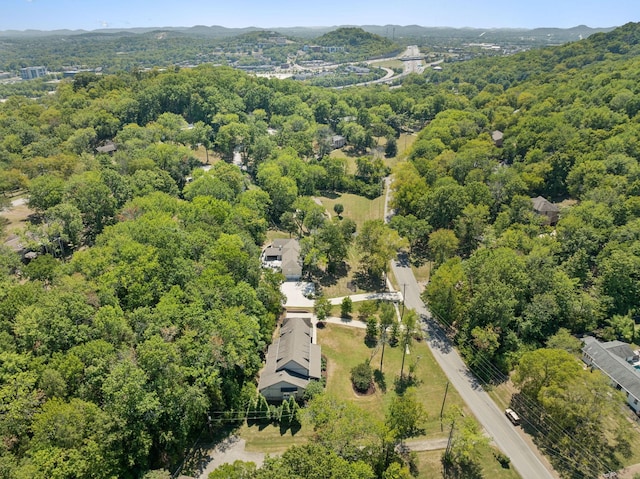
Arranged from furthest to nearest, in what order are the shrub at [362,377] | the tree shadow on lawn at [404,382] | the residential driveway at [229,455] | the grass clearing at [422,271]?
1. the grass clearing at [422,271]
2. the tree shadow on lawn at [404,382]
3. the shrub at [362,377]
4. the residential driveway at [229,455]

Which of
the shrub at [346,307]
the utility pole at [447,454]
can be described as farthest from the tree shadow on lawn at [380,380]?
the shrub at [346,307]

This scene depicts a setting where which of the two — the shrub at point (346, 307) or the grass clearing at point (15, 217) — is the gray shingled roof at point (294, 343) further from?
the grass clearing at point (15, 217)

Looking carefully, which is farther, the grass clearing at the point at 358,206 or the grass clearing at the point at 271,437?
the grass clearing at the point at 358,206

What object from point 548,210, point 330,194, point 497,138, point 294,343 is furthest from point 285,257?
point 497,138

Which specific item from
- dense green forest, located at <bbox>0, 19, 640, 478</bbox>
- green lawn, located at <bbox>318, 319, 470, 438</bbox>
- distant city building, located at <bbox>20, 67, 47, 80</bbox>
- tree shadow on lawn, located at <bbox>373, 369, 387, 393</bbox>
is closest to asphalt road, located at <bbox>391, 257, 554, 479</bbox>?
green lawn, located at <bbox>318, 319, 470, 438</bbox>

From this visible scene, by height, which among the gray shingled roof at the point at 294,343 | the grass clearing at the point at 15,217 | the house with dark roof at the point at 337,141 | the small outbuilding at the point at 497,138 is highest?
the small outbuilding at the point at 497,138
